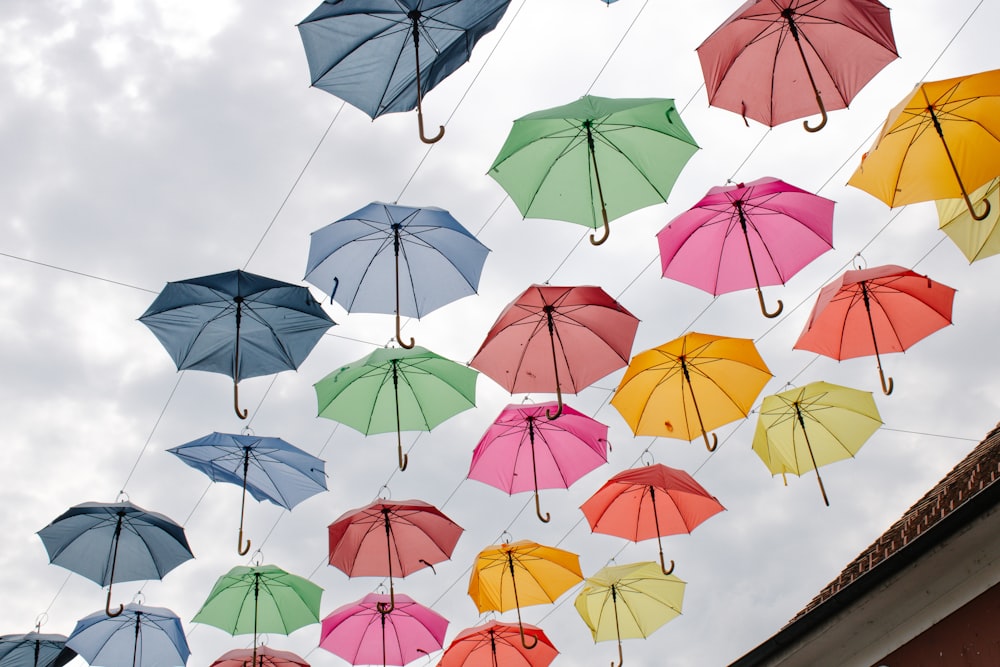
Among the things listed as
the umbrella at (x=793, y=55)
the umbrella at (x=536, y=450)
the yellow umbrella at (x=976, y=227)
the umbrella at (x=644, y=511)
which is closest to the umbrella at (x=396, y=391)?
the umbrella at (x=536, y=450)

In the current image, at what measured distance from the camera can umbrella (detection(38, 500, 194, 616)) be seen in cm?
943

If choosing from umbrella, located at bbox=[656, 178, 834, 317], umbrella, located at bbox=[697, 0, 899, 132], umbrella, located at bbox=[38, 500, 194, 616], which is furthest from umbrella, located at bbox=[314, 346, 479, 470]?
umbrella, located at bbox=[697, 0, 899, 132]

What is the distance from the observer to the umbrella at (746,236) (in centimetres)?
725

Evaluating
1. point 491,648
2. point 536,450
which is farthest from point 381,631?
point 536,450

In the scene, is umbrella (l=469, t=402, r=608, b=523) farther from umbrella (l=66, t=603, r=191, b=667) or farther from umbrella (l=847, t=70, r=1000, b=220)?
umbrella (l=66, t=603, r=191, b=667)

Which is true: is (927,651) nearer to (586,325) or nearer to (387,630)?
(586,325)

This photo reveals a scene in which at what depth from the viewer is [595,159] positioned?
7047 mm

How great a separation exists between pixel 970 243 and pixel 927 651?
3.70m

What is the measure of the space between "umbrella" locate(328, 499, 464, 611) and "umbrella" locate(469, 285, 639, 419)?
2.02m

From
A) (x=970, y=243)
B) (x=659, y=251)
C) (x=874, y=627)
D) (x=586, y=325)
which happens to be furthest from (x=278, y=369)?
(x=970, y=243)

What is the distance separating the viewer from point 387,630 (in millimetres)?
10742

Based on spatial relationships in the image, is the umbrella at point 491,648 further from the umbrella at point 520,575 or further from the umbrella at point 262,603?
the umbrella at point 262,603

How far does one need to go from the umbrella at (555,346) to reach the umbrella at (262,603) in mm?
4215

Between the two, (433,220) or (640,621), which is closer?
(433,220)
